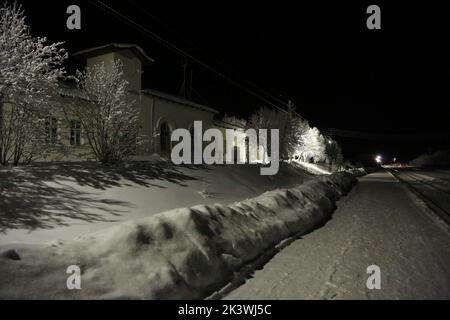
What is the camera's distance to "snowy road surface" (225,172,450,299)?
489 centimetres

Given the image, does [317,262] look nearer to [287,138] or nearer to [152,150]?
[152,150]

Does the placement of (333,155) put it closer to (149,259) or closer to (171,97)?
(171,97)

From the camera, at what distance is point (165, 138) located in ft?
Answer: 80.0

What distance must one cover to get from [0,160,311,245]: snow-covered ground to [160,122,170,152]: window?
888 centimetres

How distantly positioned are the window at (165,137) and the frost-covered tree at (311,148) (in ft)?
97.6

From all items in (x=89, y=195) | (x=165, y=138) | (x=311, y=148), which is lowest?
(x=89, y=195)

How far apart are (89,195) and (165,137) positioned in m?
15.4

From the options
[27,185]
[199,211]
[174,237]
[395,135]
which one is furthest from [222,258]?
[395,135]

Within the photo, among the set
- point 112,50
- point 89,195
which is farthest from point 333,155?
point 89,195

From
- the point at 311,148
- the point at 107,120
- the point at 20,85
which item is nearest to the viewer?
the point at 20,85

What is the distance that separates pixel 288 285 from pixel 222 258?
3.77ft

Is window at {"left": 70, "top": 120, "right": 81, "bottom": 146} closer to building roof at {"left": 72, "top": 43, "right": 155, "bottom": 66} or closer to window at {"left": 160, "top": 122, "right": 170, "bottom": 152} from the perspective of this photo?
building roof at {"left": 72, "top": 43, "right": 155, "bottom": 66}

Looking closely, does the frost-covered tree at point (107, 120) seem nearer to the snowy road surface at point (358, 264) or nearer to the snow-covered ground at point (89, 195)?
the snow-covered ground at point (89, 195)

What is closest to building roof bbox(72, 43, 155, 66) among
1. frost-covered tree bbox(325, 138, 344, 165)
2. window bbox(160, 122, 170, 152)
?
window bbox(160, 122, 170, 152)
